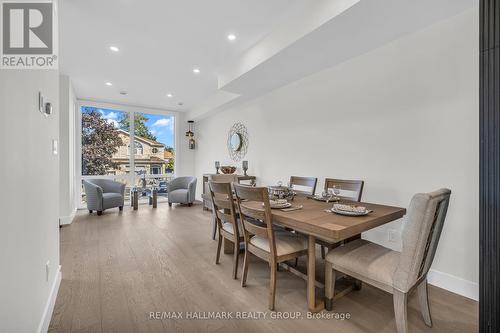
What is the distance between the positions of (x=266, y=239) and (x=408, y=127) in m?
1.86

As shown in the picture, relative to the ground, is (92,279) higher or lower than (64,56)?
lower

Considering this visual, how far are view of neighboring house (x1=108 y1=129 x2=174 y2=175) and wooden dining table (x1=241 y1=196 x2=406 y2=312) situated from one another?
5541 mm

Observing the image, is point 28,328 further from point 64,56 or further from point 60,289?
point 64,56

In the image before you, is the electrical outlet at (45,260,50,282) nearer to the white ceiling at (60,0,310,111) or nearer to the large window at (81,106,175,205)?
the white ceiling at (60,0,310,111)

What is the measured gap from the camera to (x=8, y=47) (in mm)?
1056

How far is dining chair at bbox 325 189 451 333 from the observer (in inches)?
52.6

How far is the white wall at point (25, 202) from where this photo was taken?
0.95m

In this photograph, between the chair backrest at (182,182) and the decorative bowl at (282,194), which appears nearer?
the decorative bowl at (282,194)

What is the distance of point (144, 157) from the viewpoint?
6.65 m

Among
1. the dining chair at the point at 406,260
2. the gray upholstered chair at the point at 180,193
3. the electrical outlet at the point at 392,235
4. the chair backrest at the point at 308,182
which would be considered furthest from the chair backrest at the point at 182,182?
the dining chair at the point at 406,260

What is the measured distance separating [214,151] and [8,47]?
5101mm

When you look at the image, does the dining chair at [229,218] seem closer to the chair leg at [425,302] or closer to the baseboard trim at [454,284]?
the chair leg at [425,302]

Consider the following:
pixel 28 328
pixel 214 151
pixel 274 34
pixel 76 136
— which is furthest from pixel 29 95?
pixel 76 136

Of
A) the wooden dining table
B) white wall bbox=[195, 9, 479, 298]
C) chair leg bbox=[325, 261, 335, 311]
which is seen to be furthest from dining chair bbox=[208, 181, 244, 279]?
white wall bbox=[195, 9, 479, 298]
